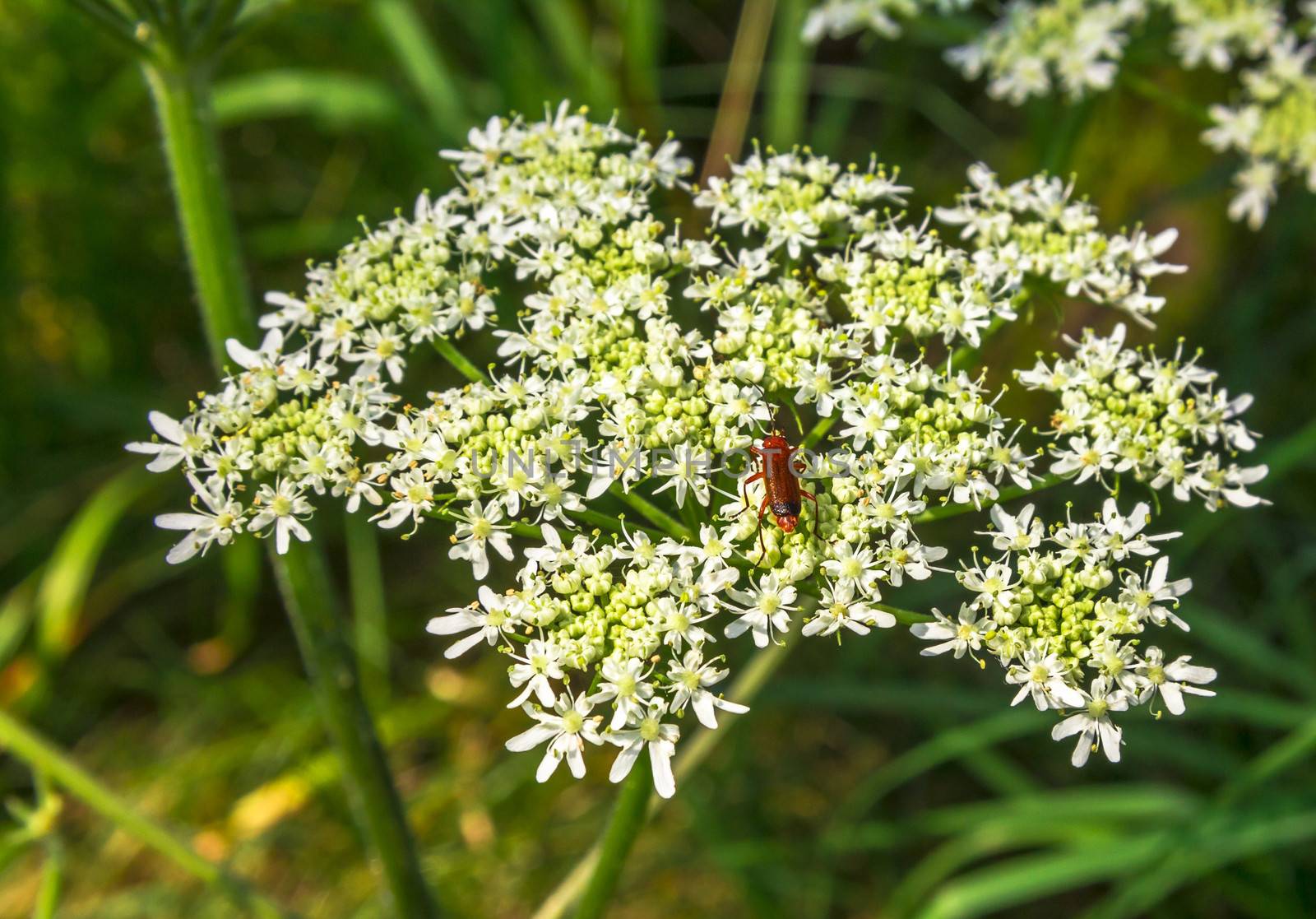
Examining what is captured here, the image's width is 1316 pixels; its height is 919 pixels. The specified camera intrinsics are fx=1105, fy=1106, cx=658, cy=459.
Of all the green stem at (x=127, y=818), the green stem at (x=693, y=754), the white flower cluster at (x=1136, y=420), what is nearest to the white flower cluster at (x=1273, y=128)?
the white flower cluster at (x=1136, y=420)

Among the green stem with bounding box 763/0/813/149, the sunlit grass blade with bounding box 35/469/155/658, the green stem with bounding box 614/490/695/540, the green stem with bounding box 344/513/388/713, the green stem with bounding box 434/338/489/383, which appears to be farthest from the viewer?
the green stem with bounding box 763/0/813/149

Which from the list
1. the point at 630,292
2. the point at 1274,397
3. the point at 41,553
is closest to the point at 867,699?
the point at 630,292

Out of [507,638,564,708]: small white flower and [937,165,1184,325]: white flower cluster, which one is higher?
[937,165,1184,325]: white flower cluster

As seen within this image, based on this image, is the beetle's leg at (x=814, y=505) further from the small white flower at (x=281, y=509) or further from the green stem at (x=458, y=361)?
the small white flower at (x=281, y=509)

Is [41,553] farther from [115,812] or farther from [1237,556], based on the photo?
[1237,556]

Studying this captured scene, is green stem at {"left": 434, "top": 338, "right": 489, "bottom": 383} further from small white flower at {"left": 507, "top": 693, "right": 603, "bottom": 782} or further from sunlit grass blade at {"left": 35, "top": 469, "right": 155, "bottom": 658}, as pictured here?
sunlit grass blade at {"left": 35, "top": 469, "right": 155, "bottom": 658}

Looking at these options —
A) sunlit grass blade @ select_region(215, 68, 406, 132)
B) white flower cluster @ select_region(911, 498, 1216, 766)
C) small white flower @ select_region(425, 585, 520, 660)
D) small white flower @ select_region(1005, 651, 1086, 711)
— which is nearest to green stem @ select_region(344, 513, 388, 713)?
sunlit grass blade @ select_region(215, 68, 406, 132)
